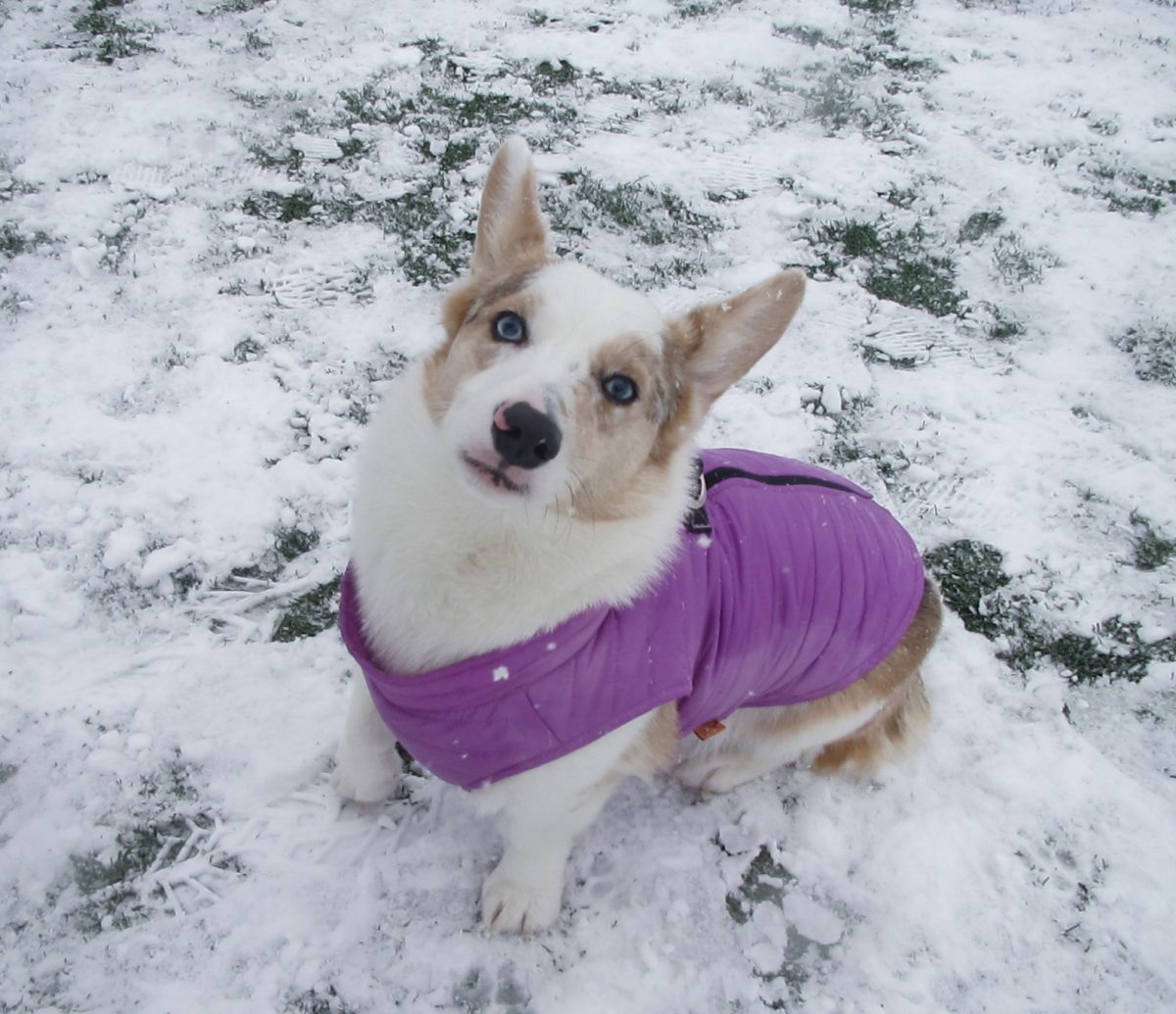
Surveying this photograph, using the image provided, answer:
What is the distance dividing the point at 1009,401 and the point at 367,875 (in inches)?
181

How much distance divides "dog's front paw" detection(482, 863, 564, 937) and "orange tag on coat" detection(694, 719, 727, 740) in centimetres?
74

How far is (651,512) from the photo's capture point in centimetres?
235

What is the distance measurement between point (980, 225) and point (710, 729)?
17.1 feet

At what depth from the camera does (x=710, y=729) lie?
9.77ft

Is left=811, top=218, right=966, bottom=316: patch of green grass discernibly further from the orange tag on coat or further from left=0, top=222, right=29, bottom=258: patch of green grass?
left=0, top=222, right=29, bottom=258: patch of green grass

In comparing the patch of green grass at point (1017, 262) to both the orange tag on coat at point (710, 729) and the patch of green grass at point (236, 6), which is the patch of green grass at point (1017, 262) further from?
the patch of green grass at point (236, 6)

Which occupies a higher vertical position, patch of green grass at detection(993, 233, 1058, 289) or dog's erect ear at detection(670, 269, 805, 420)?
dog's erect ear at detection(670, 269, 805, 420)

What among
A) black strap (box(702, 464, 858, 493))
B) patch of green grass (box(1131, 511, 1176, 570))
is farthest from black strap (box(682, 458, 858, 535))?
patch of green grass (box(1131, 511, 1176, 570))

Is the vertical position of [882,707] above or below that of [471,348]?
below

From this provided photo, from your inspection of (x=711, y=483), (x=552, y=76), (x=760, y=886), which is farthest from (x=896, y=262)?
(x=760, y=886)

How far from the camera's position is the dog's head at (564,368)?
6.63 ft

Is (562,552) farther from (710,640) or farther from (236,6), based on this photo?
(236,6)

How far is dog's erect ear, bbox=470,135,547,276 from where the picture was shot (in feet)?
8.50

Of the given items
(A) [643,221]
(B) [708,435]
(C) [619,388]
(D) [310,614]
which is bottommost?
(D) [310,614]
